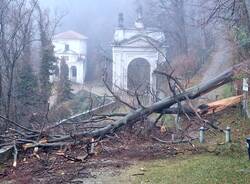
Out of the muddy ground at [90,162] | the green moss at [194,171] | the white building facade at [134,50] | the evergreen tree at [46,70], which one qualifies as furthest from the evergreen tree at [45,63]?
the green moss at [194,171]

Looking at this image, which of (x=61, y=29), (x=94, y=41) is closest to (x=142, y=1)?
(x=94, y=41)

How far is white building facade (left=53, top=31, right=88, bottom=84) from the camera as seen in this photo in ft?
169

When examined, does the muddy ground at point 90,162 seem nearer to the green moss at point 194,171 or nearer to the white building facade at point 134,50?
the green moss at point 194,171

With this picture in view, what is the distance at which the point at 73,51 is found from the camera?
54.2 metres

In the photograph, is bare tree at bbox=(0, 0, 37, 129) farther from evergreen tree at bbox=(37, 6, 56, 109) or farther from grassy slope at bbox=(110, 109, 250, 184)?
grassy slope at bbox=(110, 109, 250, 184)

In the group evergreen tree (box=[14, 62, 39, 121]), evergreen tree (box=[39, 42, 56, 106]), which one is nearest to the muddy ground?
evergreen tree (box=[14, 62, 39, 121])

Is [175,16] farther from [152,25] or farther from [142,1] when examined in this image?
[142,1]

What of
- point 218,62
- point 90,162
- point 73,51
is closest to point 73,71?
point 73,51

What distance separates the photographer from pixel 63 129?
11609 millimetres

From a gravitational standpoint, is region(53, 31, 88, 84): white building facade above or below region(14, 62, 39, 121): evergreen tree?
above

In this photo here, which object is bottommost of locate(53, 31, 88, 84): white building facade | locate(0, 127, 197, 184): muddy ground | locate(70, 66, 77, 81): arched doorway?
locate(0, 127, 197, 184): muddy ground

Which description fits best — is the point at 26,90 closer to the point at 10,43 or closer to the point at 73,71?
the point at 10,43

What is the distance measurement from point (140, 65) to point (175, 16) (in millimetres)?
5648

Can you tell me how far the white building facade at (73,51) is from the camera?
51.7 metres
